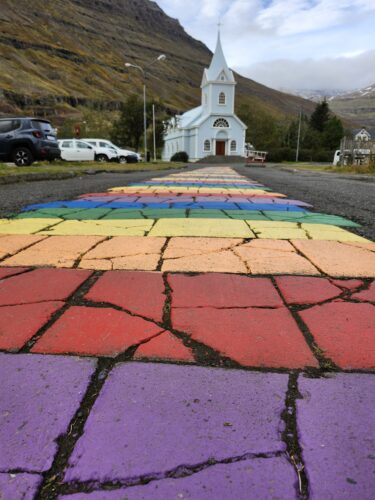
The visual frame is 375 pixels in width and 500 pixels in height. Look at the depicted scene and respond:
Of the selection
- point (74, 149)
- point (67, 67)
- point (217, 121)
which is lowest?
point (74, 149)

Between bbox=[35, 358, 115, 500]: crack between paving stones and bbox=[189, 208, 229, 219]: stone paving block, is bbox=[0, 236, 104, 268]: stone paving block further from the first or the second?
bbox=[189, 208, 229, 219]: stone paving block

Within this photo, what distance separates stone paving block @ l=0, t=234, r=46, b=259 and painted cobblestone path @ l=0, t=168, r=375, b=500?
0.21ft

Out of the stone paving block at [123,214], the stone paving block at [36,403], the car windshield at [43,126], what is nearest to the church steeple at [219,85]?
the car windshield at [43,126]

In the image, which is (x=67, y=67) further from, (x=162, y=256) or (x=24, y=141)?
(x=162, y=256)

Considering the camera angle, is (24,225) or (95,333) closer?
(95,333)

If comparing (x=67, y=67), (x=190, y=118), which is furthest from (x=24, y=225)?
(x=67, y=67)

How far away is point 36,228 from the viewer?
11.1ft

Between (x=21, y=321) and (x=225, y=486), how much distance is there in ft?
3.56

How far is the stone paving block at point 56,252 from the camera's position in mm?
2371

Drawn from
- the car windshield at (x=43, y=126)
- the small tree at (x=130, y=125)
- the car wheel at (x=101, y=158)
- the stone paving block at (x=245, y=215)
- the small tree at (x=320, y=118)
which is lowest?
the stone paving block at (x=245, y=215)

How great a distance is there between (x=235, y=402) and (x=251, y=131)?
73823 mm

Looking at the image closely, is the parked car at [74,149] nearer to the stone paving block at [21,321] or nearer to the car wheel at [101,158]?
the car wheel at [101,158]

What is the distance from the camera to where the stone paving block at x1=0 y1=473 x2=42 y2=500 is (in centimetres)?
80

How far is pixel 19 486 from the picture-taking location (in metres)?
0.82
